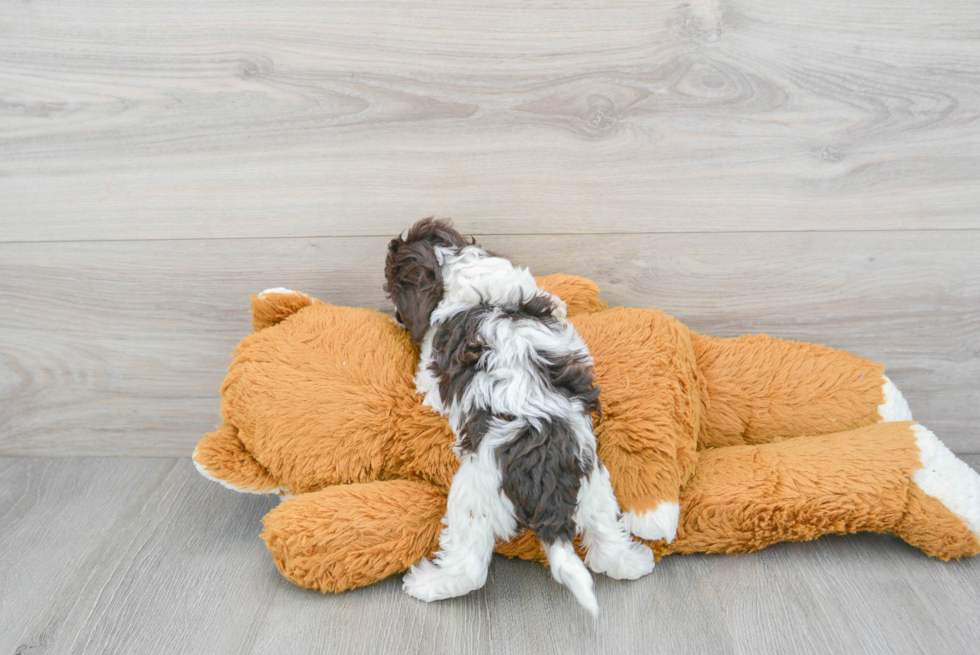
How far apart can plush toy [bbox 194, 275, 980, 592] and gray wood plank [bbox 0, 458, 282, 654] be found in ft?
0.35

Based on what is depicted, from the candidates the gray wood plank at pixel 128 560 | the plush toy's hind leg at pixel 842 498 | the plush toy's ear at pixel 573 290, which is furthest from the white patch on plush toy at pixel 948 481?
the gray wood plank at pixel 128 560

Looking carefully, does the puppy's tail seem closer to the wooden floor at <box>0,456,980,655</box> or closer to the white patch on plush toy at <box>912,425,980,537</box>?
the wooden floor at <box>0,456,980,655</box>

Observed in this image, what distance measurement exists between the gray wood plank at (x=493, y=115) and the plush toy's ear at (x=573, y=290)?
3.9 inches

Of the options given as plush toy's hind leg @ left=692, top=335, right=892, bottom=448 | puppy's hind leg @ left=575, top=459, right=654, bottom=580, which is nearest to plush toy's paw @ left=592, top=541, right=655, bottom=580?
puppy's hind leg @ left=575, top=459, right=654, bottom=580

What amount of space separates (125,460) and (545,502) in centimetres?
88

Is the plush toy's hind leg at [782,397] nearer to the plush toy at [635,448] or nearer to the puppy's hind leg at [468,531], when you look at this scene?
the plush toy at [635,448]

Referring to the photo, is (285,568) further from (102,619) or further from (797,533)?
(797,533)

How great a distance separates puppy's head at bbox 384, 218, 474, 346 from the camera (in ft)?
2.91

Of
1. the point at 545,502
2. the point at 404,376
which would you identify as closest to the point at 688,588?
the point at 545,502

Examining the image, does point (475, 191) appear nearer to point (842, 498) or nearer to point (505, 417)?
point (505, 417)

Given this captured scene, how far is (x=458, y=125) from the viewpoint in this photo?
103 cm

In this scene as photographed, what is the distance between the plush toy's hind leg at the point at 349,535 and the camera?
86 cm

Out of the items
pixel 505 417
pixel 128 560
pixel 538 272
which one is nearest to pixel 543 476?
pixel 505 417

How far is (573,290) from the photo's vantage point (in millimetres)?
1014
